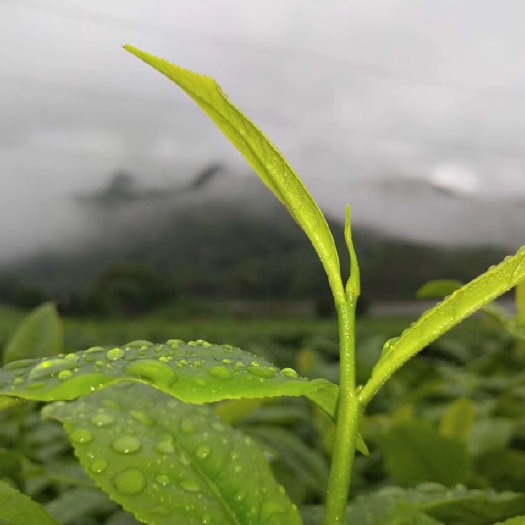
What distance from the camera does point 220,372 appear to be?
1.16 feet

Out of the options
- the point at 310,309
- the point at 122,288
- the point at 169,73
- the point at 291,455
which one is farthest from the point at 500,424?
the point at 310,309

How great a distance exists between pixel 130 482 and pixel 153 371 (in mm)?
93

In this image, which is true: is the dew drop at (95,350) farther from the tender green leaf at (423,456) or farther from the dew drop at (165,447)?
the tender green leaf at (423,456)

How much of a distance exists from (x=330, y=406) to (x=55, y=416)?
15 centimetres

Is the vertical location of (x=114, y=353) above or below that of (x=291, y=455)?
above

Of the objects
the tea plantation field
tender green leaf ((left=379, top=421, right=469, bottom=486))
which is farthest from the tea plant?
tender green leaf ((left=379, top=421, right=469, bottom=486))

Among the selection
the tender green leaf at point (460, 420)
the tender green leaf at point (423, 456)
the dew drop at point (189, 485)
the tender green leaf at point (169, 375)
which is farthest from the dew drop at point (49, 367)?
the tender green leaf at point (460, 420)

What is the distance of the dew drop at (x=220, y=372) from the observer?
1.14 feet

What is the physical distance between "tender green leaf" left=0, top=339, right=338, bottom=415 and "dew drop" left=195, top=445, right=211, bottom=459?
0.25 ft

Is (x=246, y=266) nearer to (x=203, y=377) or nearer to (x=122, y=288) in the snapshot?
(x=122, y=288)

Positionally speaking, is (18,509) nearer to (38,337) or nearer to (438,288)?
(438,288)

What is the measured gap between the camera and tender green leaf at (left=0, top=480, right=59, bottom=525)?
0.41 meters

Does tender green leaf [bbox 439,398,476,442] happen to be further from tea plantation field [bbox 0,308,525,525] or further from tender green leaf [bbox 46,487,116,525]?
tender green leaf [bbox 46,487,116,525]

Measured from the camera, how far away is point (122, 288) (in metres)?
5.27
